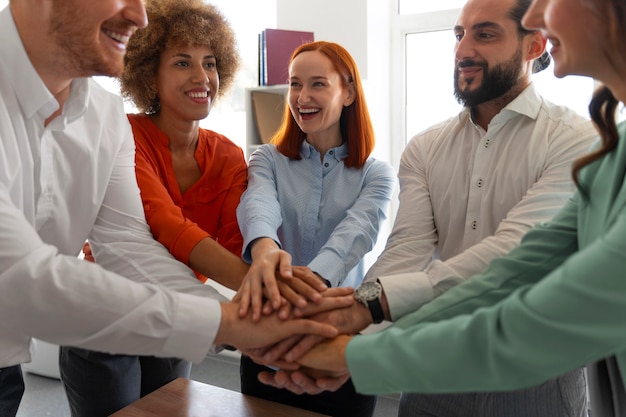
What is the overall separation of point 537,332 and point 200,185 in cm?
144

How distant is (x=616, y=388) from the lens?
140 cm

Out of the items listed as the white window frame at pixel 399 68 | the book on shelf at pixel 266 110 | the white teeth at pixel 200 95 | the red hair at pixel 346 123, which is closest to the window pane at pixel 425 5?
the white window frame at pixel 399 68

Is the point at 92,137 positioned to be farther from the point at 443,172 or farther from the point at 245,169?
the point at 443,172

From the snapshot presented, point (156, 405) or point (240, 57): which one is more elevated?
point (240, 57)

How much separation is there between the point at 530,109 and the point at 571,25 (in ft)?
2.43

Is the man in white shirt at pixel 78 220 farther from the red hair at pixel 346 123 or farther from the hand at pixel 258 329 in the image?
the red hair at pixel 346 123

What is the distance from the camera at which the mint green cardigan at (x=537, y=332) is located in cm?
99

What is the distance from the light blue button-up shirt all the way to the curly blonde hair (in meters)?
0.46

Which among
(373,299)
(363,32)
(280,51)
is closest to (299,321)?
(373,299)

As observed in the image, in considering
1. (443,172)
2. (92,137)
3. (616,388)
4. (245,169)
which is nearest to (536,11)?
(443,172)

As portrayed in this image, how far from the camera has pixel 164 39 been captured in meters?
2.27

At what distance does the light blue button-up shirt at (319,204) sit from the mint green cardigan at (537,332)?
2.64 ft

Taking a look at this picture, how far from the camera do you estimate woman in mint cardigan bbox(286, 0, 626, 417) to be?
100 centimetres

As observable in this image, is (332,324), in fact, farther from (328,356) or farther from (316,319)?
(328,356)
